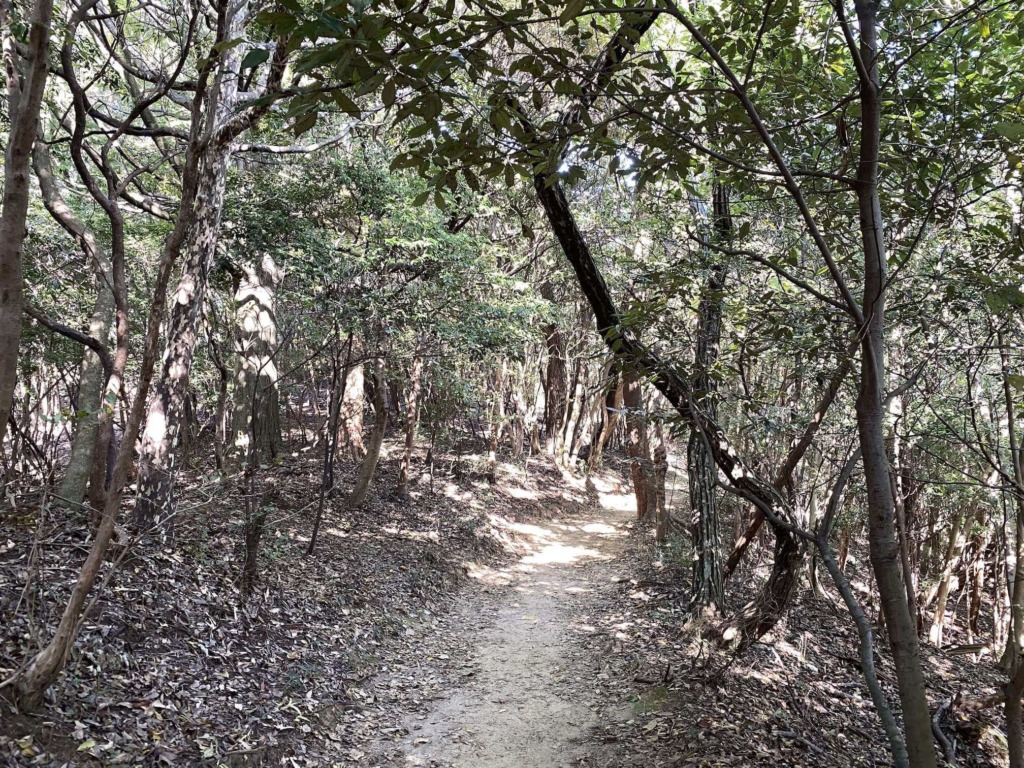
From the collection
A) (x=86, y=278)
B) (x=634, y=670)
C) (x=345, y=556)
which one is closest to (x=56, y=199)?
(x=86, y=278)

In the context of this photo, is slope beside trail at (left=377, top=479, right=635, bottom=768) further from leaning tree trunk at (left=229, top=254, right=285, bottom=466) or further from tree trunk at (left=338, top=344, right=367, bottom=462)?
leaning tree trunk at (left=229, top=254, right=285, bottom=466)

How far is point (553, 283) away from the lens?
1608cm

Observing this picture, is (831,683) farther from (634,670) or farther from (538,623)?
(538,623)

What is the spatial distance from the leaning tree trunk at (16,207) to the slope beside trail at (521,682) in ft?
12.8

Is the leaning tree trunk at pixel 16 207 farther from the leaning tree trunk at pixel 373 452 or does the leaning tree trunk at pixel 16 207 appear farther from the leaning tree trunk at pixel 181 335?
the leaning tree trunk at pixel 373 452

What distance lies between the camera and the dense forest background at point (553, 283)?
86.3 inches

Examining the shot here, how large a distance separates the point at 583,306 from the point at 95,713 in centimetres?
1439

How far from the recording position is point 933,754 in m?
1.98

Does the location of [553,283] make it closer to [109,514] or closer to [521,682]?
[521,682]

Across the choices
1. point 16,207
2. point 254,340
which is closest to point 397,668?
point 16,207

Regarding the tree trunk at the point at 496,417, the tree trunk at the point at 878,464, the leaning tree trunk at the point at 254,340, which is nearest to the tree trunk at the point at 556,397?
the tree trunk at the point at 496,417

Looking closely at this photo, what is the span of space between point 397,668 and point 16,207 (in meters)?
5.41

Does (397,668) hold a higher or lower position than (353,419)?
lower

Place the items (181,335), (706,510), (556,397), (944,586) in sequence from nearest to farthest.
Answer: (181,335) < (706,510) < (944,586) < (556,397)
